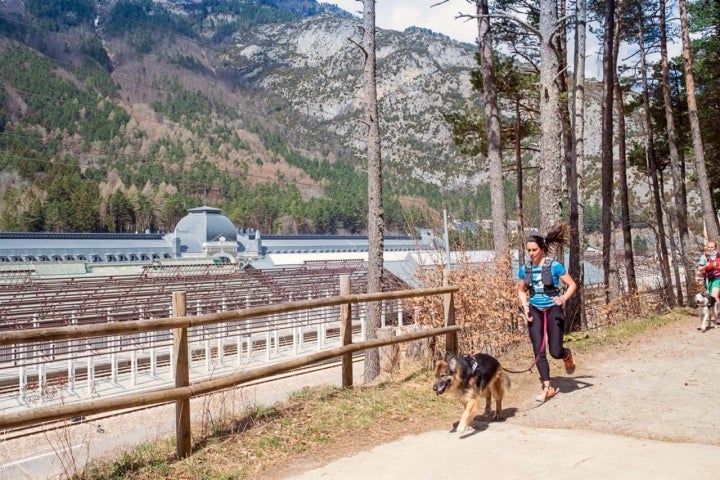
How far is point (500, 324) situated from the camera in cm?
991

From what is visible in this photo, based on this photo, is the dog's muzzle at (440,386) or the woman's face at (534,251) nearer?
the dog's muzzle at (440,386)

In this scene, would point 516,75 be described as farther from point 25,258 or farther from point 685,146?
point 25,258

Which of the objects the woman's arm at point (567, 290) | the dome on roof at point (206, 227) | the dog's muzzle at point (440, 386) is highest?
the dome on roof at point (206, 227)

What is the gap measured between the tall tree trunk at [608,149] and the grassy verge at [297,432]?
11.5 metres

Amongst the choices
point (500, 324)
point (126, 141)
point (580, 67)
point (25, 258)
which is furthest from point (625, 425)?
point (126, 141)

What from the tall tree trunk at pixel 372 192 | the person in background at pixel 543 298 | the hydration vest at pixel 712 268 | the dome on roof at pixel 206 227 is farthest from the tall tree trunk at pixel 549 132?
the dome on roof at pixel 206 227

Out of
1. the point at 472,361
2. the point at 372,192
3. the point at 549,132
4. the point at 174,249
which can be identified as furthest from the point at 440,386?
the point at 174,249

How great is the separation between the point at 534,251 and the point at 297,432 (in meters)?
2.71

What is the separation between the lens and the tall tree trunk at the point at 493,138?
1266 cm

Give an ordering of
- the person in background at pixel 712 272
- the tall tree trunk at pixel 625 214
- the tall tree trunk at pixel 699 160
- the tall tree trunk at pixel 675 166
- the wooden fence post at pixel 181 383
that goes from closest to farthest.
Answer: the wooden fence post at pixel 181 383
the person in background at pixel 712 272
the tall tree trunk at pixel 699 160
the tall tree trunk at pixel 675 166
the tall tree trunk at pixel 625 214

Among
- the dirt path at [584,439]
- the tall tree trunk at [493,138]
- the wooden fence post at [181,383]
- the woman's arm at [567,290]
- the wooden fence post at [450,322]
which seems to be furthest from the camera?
the tall tree trunk at [493,138]

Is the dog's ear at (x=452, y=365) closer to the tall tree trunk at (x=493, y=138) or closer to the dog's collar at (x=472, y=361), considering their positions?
the dog's collar at (x=472, y=361)

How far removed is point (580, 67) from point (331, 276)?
1475 cm

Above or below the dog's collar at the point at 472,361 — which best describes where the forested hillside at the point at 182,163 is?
above
